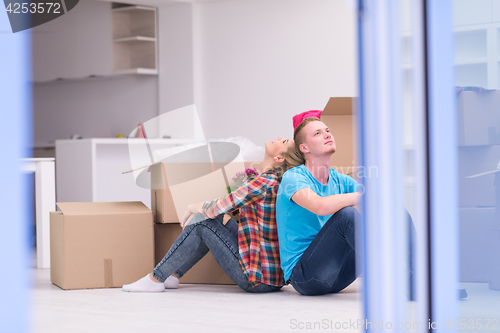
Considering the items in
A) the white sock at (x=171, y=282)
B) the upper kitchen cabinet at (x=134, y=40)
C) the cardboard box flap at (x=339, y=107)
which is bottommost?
the white sock at (x=171, y=282)

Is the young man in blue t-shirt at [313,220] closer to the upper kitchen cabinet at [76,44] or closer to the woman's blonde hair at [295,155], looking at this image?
the woman's blonde hair at [295,155]

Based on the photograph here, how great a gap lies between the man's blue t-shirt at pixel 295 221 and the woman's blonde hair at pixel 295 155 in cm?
8

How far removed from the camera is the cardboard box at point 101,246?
2195 mm

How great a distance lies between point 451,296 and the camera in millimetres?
730

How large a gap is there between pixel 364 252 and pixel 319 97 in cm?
365

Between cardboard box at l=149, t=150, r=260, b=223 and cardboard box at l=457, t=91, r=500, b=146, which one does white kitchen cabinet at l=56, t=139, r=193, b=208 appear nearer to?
cardboard box at l=149, t=150, r=260, b=223

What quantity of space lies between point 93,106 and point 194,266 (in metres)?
3.28

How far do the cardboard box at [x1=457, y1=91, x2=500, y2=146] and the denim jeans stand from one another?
957 millimetres

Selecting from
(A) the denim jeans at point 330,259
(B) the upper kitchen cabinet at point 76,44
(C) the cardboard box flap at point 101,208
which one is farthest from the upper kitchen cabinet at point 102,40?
(A) the denim jeans at point 330,259

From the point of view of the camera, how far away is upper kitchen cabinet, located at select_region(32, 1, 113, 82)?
4.91m

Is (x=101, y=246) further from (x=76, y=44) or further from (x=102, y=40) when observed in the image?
(x=76, y=44)

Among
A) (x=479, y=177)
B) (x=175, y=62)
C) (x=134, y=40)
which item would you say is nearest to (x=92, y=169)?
(x=175, y=62)

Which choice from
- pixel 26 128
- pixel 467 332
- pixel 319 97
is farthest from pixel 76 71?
pixel 467 332

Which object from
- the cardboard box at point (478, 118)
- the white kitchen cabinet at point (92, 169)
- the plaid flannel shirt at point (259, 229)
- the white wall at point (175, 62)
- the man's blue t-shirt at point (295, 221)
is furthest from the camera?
the white wall at point (175, 62)
